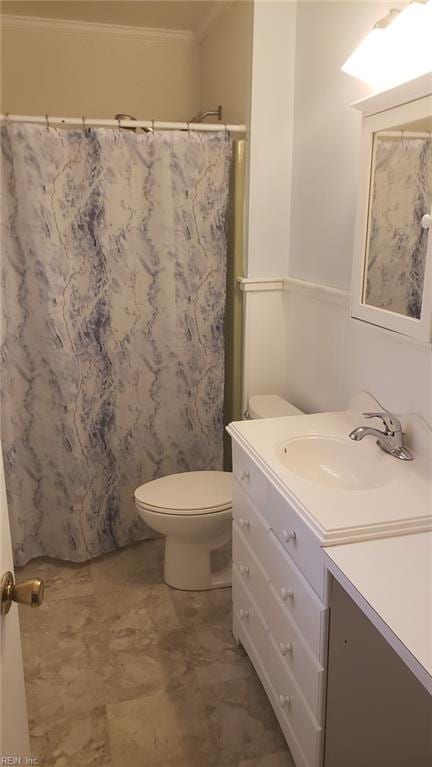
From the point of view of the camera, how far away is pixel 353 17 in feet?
6.07

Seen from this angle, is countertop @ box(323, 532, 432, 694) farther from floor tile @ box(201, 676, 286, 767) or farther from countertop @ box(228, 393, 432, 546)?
floor tile @ box(201, 676, 286, 767)

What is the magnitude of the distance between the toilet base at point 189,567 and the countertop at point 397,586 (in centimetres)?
116

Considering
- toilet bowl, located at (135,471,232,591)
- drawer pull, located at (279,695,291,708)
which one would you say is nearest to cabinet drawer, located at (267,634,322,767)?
drawer pull, located at (279,695,291,708)

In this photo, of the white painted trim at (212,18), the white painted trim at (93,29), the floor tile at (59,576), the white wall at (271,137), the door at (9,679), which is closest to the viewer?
the door at (9,679)

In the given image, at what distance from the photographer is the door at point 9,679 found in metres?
0.93

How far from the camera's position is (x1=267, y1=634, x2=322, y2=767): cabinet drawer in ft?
4.66

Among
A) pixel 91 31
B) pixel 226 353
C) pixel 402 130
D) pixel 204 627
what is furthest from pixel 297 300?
pixel 91 31

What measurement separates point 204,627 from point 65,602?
565 millimetres

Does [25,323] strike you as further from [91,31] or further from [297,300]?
[91,31]

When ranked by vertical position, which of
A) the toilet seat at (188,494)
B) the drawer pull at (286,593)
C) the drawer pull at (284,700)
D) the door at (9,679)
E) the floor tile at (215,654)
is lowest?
the floor tile at (215,654)

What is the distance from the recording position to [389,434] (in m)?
1.66

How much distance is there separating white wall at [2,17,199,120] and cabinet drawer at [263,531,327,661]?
8.26ft

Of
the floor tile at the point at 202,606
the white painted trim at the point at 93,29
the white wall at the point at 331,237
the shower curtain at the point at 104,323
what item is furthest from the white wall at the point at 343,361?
the white painted trim at the point at 93,29

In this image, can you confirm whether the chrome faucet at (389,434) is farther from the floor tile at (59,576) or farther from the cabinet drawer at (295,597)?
the floor tile at (59,576)
